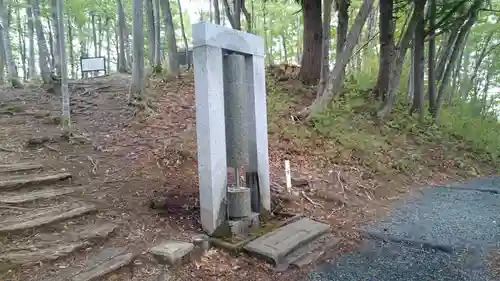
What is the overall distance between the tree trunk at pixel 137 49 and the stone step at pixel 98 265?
4.53 m

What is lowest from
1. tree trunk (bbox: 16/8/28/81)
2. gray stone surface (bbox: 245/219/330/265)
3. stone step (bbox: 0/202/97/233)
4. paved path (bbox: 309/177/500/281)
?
paved path (bbox: 309/177/500/281)

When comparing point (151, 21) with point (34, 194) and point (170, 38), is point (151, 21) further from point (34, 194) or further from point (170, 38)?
point (34, 194)

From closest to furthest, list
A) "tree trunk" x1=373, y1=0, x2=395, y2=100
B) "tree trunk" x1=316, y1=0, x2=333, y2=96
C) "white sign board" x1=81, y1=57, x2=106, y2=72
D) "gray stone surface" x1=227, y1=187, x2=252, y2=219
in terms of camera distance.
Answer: "gray stone surface" x1=227, y1=187, x2=252, y2=219
"tree trunk" x1=316, y1=0, x2=333, y2=96
"tree trunk" x1=373, y1=0, x2=395, y2=100
"white sign board" x1=81, y1=57, x2=106, y2=72

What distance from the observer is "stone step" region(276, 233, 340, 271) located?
2.95 meters

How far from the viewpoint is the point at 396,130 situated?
7.97 meters

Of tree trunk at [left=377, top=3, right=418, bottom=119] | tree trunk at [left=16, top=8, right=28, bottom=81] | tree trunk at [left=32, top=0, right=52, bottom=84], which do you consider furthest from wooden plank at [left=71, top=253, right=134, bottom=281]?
tree trunk at [left=16, top=8, right=28, bottom=81]

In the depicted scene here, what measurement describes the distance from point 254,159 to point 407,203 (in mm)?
2786

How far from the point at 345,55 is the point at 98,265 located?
607cm

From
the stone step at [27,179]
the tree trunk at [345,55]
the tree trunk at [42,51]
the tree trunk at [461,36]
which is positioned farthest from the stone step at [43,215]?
the tree trunk at [461,36]

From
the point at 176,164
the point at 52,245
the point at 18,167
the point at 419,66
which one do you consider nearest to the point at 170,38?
the point at 176,164

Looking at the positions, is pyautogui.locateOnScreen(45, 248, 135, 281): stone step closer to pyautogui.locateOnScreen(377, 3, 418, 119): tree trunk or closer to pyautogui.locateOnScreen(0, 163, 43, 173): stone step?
pyautogui.locateOnScreen(0, 163, 43, 173): stone step

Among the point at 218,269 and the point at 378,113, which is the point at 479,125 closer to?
the point at 378,113

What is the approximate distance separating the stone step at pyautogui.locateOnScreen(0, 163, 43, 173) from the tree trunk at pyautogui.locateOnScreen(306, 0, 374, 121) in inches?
204

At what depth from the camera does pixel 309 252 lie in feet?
10.5
